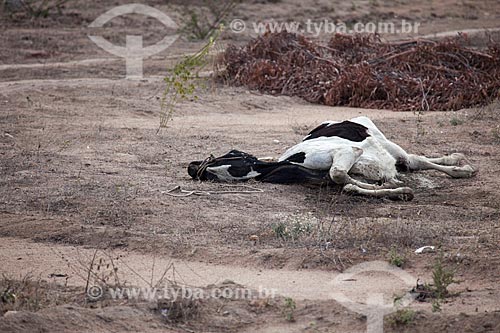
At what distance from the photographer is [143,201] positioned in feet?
20.7

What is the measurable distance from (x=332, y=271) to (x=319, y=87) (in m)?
6.43

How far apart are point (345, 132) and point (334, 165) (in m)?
0.49

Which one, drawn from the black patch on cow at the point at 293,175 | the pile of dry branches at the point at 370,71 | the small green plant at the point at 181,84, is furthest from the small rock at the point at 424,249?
the pile of dry branches at the point at 370,71

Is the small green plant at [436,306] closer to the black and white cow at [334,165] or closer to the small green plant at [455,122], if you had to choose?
the black and white cow at [334,165]

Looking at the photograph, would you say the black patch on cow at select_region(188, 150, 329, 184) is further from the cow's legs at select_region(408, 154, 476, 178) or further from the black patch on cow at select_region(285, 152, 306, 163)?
the cow's legs at select_region(408, 154, 476, 178)

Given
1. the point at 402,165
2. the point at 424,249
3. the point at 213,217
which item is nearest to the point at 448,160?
the point at 402,165

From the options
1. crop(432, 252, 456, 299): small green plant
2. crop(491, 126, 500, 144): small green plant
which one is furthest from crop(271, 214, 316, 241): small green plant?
crop(491, 126, 500, 144): small green plant

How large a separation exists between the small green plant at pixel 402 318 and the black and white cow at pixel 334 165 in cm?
237

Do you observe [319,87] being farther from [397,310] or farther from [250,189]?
[397,310]

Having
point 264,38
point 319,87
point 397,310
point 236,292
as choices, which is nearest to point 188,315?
point 236,292

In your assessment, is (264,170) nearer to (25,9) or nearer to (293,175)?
(293,175)

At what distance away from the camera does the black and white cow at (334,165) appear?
6.65 meters

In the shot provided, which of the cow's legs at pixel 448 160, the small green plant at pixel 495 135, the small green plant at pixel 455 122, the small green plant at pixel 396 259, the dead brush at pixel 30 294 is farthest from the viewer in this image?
the small green plant at pixel 455 122

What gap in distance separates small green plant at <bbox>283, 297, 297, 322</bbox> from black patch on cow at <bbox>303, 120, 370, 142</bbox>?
2675mm
